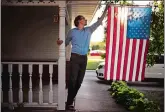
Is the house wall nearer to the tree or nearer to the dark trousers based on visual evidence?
the tree

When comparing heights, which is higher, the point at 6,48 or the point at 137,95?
the point at 6,48

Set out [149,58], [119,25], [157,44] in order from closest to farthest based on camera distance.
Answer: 1. [119,25]
2. [157,44]
3. [149,58]

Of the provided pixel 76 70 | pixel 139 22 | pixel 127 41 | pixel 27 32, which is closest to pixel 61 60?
pixel 76 70

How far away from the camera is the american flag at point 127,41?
5.54m

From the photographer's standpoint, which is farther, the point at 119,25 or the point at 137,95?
the point at 137,95

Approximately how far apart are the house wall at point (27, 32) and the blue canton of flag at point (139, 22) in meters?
6.34

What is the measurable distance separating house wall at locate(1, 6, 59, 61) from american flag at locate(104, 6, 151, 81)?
6246mm

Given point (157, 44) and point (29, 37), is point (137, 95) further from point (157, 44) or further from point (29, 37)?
point (29, 37)

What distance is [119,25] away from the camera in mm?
5625

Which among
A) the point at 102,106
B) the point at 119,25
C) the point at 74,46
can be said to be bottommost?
the point at 102,106

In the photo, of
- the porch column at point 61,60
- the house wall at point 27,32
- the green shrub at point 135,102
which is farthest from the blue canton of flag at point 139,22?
the house wall at point 27,32

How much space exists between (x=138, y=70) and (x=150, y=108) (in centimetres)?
126

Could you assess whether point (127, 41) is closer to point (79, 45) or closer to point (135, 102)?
point (79, 45)

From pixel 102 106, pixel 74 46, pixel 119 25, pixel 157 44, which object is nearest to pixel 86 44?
pixel 74 46
